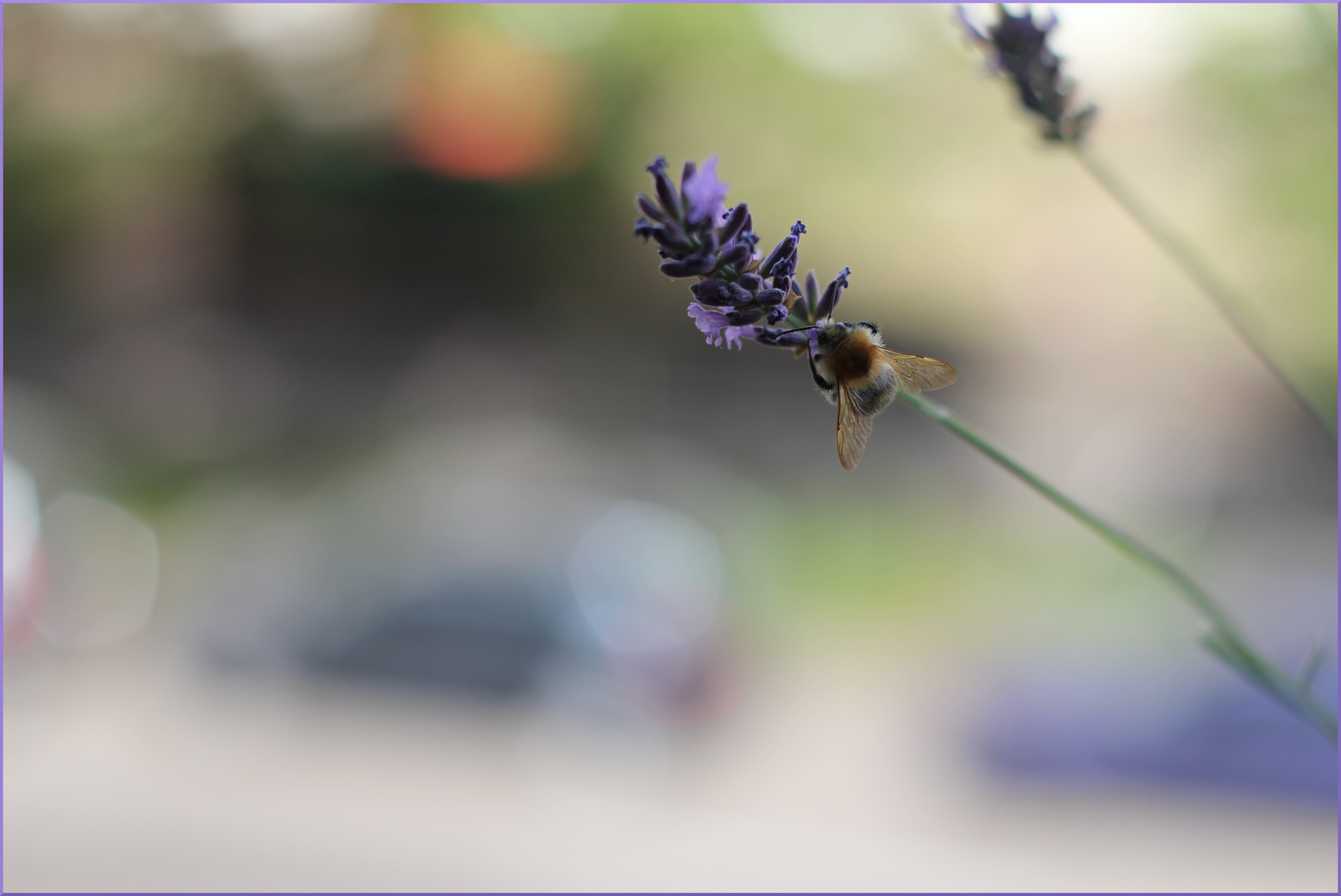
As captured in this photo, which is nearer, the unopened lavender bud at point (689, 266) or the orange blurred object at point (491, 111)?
the unopened lavender bud at point (689, 266)

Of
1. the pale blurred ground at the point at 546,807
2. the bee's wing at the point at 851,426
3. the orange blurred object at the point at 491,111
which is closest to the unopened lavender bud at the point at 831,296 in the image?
the bee's wing at the point at 851,426

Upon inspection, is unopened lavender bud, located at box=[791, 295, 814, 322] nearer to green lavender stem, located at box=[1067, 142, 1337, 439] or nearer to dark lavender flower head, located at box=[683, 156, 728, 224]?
dark lavender flower head, located at box=[683, 156, 728, 224]

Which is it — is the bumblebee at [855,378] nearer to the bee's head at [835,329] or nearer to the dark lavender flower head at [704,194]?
the bee's head at [835,329]

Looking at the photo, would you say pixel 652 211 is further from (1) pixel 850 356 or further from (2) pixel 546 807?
(2) pixel 546 807

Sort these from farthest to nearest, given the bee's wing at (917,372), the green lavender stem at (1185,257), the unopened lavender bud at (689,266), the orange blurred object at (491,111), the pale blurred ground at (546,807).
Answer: the orange blurred object at (491,111) < the pale blurred ground at (546,807) < the bee's wing at (917,372) < the green lavender stem at (1185,257) < the unopened lavender bud at (689,266)

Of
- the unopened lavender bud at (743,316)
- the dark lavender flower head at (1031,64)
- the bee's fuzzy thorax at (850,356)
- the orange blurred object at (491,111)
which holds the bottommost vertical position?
the unopened lavender bud at (743,316)

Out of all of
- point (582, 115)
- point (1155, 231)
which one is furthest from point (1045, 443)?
point (1155, 231)

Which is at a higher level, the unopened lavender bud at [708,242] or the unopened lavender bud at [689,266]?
the unopened lavender bud at [708,242]

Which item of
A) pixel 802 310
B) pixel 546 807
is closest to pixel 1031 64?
pixel 802 310
